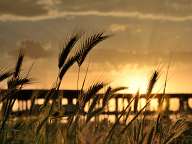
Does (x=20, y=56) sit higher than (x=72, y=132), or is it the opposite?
(x=20, y=56)

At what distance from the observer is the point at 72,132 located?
409cm

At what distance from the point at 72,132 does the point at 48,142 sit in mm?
752

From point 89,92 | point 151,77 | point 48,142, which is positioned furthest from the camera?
point 48,142

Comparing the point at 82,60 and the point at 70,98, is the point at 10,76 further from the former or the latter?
the point at 70,98

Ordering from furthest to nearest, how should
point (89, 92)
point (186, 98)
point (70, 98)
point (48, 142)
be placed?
1. point (186, 98)
2. point (70, 98)
3. point (48, 142)
4. point (89, 92)

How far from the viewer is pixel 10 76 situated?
163 inches

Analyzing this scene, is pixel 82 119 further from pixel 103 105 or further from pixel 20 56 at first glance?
pixel 20 56

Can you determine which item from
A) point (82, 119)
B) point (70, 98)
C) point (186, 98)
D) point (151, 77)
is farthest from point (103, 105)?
point (186, 98)

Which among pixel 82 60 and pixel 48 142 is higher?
pixel 82 60

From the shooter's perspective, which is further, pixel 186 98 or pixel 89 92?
pixel 186 98

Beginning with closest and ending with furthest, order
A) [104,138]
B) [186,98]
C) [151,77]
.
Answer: [104,138] < [151,77] < [186,98]

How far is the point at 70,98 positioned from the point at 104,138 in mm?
11227

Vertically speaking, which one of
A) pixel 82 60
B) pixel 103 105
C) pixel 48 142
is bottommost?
pixel 48 142

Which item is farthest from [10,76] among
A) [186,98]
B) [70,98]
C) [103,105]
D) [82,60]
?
[186,98]
